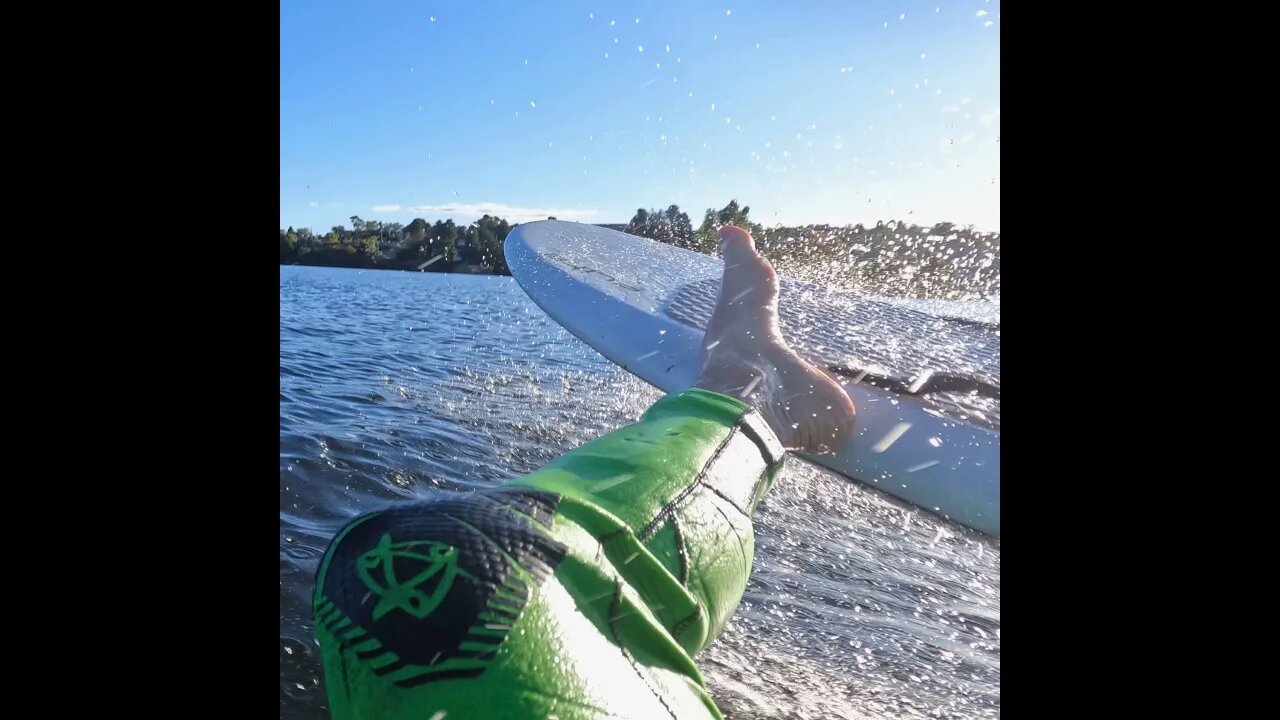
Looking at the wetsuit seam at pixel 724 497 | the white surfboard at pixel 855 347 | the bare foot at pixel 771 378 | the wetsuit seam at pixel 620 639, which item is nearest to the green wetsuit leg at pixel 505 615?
the wetsuit seam at pixel 620 639

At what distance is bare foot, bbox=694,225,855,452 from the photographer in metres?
2.21

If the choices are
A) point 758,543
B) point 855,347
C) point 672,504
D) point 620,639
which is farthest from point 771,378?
point 620,639

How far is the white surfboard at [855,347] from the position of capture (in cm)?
222

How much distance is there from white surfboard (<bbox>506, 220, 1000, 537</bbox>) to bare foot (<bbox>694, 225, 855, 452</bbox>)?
94 mm

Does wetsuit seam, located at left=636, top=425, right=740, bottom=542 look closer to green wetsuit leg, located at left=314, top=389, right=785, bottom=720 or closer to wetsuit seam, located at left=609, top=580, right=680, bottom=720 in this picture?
green wetsuit leg, located at left=314, top=389, right=785, bottom=720

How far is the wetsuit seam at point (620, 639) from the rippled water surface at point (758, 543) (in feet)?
1.69

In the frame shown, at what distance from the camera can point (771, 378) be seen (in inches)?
89.5

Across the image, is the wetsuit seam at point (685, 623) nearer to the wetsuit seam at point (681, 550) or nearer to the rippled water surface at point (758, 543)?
the wetsuit seam at point (681, 550)

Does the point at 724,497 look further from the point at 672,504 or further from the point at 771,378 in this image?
the point at 771,378

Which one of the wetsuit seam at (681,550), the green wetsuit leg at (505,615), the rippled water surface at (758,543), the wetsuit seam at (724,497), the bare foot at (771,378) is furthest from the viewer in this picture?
the bare foot at (771,378)

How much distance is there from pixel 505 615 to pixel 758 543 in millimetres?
1661
